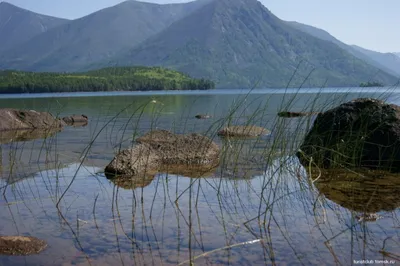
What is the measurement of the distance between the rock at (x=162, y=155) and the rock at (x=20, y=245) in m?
3.09

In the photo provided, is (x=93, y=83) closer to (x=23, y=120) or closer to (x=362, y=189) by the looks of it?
(x=23, y=120)

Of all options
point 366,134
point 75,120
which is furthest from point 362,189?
point 75,120

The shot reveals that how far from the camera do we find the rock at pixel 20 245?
13.0 ft

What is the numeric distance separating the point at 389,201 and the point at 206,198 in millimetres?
2154

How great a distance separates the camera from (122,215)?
5121mm

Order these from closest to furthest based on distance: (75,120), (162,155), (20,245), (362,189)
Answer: (20,245)
(362,189)
(162,155)
(75,120)

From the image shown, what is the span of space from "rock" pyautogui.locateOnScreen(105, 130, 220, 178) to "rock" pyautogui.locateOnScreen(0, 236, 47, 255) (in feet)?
10.2

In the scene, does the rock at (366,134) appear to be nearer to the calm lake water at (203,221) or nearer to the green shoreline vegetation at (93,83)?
the calm lake water at (203,221)

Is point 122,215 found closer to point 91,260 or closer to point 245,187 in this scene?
point 91,260

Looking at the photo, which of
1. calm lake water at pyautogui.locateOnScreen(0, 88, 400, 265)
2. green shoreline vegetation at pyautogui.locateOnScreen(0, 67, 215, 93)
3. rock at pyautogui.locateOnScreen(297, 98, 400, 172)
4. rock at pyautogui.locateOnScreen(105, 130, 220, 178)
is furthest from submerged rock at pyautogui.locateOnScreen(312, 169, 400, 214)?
green shoreline vegetation at pyautogui.locateOnScreen(0, 67, 215, 93)

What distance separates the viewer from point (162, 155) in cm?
883

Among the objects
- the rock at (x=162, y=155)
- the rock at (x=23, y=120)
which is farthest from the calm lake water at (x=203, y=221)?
the rock at (x=23, y=120)

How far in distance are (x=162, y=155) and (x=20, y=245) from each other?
16.0 feet

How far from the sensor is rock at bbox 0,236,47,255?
3967 mm
